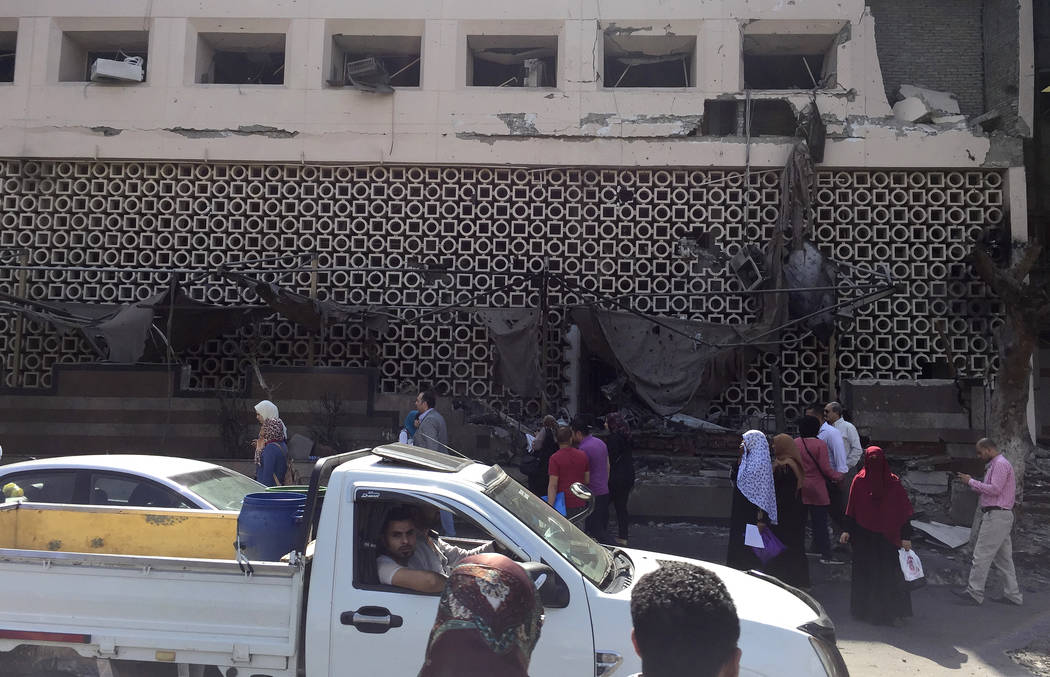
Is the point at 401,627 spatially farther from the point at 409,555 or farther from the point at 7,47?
the point at 7,47

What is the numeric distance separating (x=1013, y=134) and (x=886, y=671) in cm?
911

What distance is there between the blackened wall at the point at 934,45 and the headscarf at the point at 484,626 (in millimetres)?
12274

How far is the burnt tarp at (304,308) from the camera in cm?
1043

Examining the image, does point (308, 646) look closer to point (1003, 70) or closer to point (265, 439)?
point (265, 439)

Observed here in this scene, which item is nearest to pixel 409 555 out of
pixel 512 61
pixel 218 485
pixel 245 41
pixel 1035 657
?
pixel 218 485

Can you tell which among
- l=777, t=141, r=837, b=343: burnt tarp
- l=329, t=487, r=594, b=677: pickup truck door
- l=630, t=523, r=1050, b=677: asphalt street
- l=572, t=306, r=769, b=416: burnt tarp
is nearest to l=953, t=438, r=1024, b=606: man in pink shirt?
l=630, t=523, r=1050, b=677: asphalt street

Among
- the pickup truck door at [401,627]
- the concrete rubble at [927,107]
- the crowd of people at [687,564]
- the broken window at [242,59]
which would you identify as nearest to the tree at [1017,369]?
the crowd of people at [687,564]

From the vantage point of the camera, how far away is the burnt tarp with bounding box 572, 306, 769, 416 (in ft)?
34.0

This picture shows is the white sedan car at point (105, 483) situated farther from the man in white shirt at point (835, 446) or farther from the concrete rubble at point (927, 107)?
the concrete rubble at point (927, 107)

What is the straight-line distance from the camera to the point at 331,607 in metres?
3.79

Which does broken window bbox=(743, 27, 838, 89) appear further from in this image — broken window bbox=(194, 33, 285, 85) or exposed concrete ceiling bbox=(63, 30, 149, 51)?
exposed concrete ceiling bbox=(63, 30, 149, 51)

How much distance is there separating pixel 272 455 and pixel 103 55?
971cm

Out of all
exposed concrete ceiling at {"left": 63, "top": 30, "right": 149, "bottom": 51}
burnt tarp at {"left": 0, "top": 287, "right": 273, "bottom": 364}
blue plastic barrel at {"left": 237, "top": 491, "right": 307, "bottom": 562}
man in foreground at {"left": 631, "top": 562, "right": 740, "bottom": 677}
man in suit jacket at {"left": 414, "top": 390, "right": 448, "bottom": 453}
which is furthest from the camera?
exposed concrete ceiling at {"left": 63, "top": 30, "right": 149, "bottom": 51}

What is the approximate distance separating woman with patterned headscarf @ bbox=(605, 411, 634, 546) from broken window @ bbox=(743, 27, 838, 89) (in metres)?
6.76
